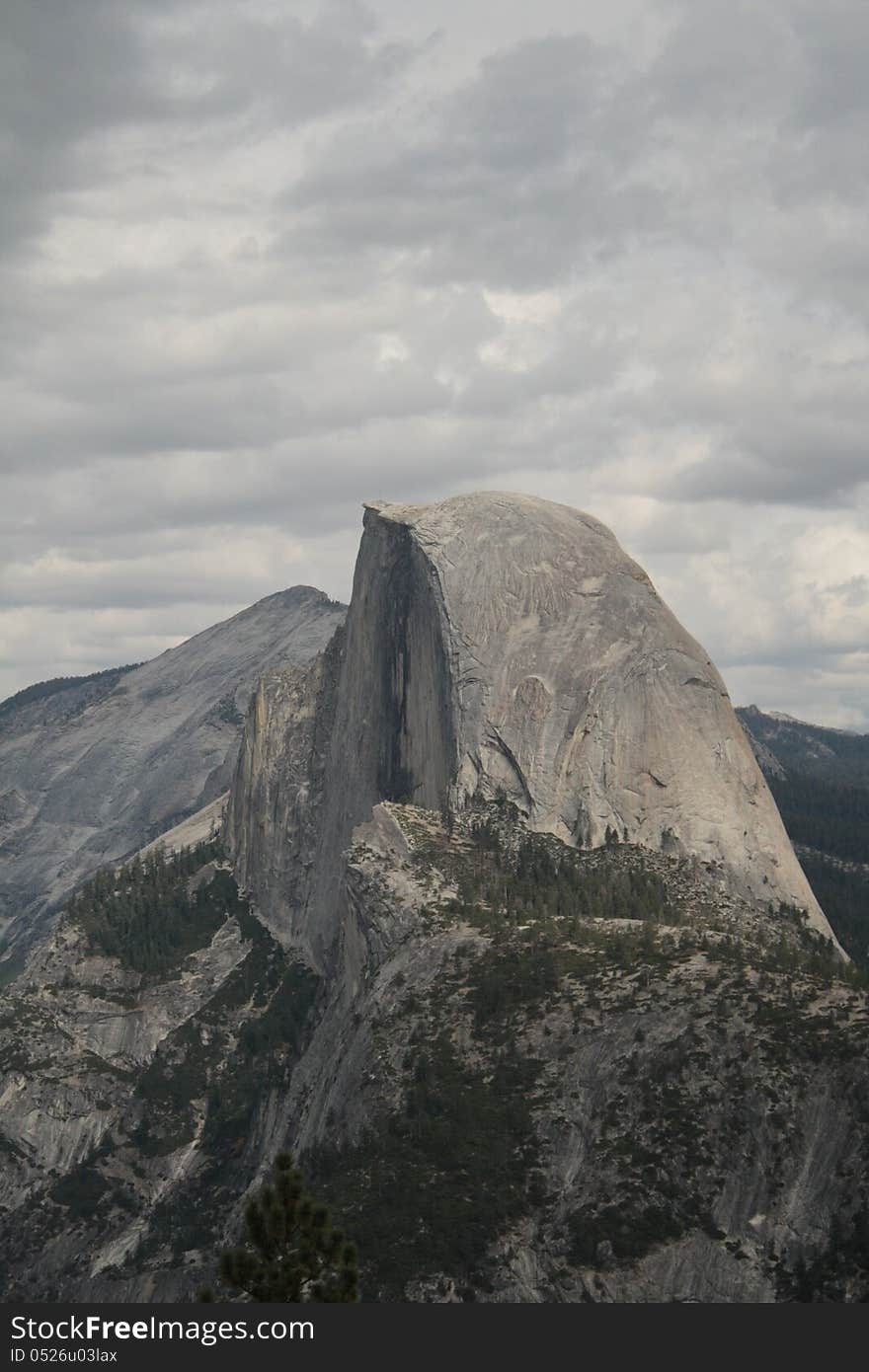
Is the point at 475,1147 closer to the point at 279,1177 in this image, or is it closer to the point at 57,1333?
the point at 279,1177

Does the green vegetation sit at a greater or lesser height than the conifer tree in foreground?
lesser

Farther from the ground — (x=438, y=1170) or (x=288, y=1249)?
(x=288, y=1249)

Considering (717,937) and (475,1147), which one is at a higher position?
(717,937)

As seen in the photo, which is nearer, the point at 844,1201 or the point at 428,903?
the point at 844,1201

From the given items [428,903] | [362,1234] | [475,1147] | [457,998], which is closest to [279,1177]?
[362,1234]

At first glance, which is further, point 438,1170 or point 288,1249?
point 438,1170

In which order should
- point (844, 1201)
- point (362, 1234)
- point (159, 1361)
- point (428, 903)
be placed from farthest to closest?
point (428, 903), point (362, 1234), point (844, 1201), point (159, 1361)

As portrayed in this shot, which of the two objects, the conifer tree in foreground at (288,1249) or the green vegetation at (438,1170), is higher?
the conifer tree in foreground at (288,1249)

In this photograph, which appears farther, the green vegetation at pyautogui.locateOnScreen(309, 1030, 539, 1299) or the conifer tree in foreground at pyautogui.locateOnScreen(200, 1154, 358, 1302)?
the green vegetation at pyautogui.locateOnScreen(309, 1030, 539, 1299)
